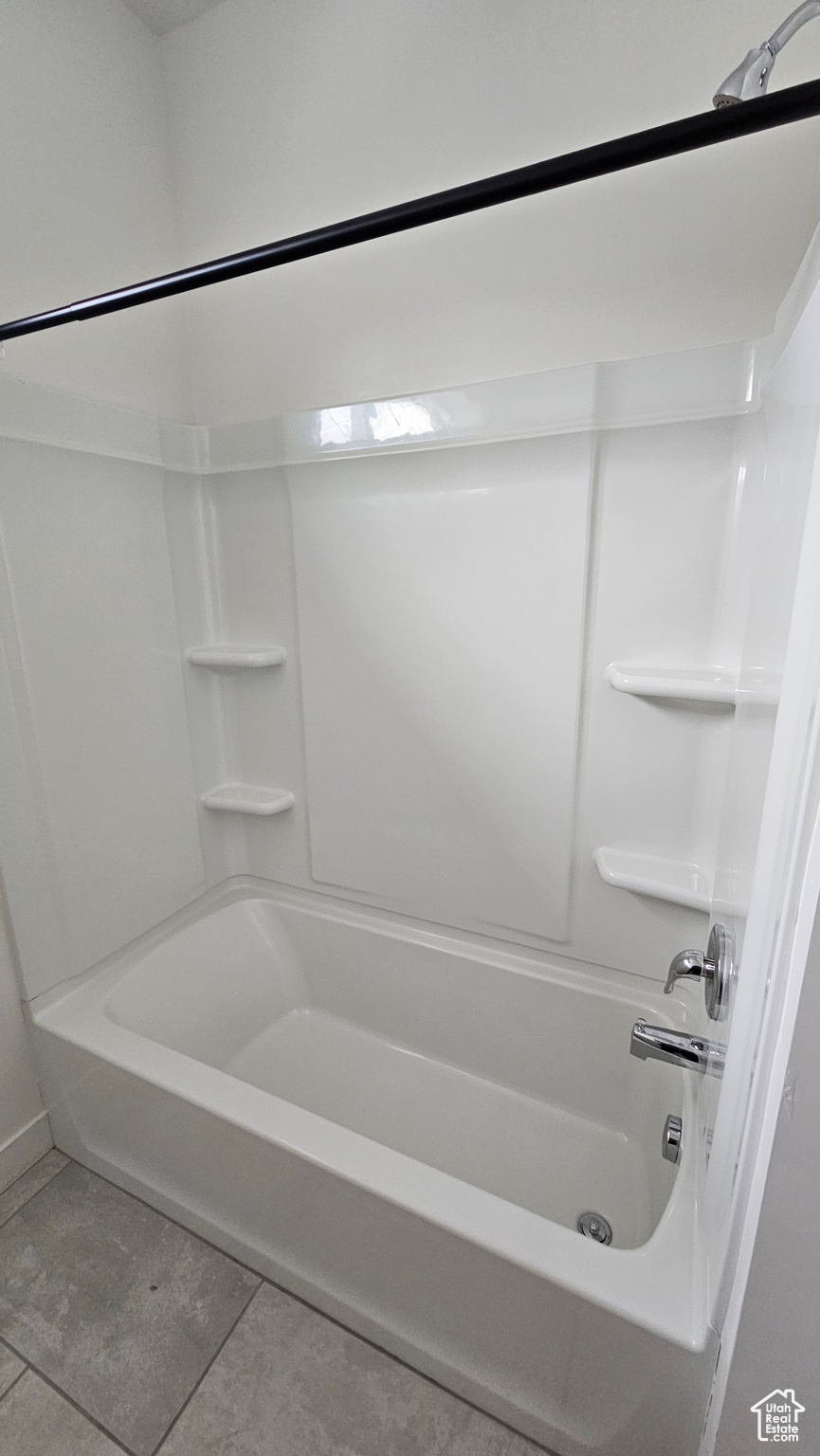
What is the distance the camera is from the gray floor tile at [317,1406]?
0.92 meters

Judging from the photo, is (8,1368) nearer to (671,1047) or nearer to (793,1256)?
(671,1047)

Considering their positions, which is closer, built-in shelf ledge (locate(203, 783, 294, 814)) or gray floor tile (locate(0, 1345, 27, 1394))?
gray floor tile (locate(0, 1345, 27, 1394))

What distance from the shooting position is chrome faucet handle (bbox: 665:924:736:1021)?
0.71 metres

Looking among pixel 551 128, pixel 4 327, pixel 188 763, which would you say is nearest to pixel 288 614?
pixel 188 763

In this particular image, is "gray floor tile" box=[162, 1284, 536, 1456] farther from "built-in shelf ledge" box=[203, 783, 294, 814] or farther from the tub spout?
"built-in shelf ledge" box=[203, 783, 294, 814]

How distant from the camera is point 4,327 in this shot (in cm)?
99

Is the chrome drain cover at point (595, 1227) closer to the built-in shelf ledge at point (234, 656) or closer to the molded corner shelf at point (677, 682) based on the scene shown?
the molded corner shelf at point (677, 682)

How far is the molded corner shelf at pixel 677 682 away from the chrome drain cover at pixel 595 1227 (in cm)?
106

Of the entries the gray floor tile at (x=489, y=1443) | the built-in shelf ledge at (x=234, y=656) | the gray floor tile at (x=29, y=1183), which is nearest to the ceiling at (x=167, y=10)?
the built-in shelf ledge at (x=234, y=656)

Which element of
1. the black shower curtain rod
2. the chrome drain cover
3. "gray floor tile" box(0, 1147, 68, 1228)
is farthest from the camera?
"gray floor tile" box(0, 1147, 68, 1228)

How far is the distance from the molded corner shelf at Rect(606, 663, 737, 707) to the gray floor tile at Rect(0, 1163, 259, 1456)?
4.56 feet

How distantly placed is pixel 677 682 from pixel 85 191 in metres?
1.65

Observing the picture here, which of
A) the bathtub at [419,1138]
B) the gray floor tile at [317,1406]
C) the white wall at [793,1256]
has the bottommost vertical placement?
the gray floor tile at [317,1406]

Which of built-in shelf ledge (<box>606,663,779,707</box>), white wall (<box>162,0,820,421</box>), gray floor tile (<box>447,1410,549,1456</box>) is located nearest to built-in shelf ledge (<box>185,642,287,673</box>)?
white wall (<box>162,0,820,421</box>)
